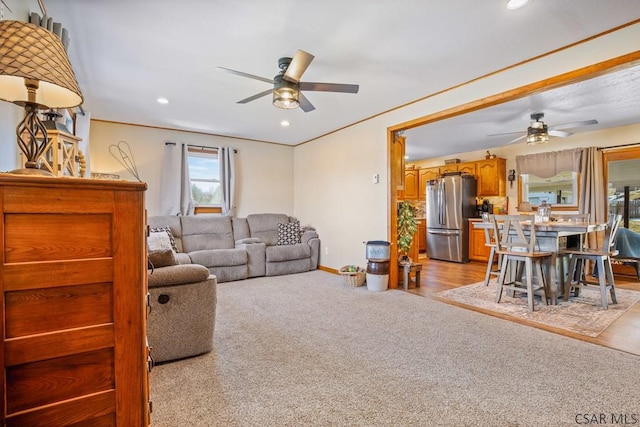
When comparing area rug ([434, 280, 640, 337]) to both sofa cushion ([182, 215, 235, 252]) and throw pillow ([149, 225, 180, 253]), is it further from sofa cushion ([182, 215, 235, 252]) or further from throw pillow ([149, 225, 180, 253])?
throw pillow ([149, 225, 180, 253])

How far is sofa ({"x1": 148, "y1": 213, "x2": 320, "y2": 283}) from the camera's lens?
467cm

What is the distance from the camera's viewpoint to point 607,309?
3355 mm

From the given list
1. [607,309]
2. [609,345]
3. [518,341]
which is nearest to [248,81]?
[518,341]

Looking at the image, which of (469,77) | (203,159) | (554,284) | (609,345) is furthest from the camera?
(203,159)

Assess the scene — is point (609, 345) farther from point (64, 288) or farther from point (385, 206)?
point (64, 288)

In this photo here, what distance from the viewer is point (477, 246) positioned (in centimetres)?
643

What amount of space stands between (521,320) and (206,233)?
4.40 m

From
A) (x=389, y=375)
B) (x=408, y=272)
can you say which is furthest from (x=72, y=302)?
(x=408, y=272)

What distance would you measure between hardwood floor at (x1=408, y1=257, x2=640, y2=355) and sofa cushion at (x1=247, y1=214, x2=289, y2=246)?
2644 mm

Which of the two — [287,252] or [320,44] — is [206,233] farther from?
[320,44]

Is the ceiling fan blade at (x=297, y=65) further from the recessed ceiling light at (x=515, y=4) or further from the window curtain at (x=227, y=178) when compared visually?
the window curtain at (x=227, y=178)

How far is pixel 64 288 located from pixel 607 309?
4.56 m

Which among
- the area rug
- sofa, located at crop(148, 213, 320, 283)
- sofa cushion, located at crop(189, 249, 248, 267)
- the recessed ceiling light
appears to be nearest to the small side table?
the area rug

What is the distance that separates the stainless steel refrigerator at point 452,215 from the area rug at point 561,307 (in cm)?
226
